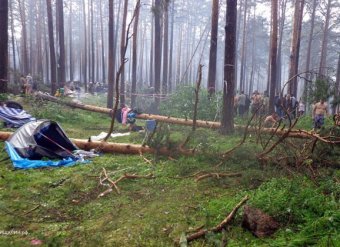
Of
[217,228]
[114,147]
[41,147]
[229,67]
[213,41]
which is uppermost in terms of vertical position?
[213,41]

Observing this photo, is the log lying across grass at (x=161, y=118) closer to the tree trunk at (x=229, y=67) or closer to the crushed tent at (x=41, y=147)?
the tree trunk at (x=229, y=67)

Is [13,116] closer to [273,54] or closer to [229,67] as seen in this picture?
[229,67]

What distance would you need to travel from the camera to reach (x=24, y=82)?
2230 centimetres

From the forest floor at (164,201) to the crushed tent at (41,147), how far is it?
0.34 metres

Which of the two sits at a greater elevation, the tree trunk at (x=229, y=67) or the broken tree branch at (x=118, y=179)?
the tree trunk at (x=229, y=67)

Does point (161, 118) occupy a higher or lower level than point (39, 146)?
higher

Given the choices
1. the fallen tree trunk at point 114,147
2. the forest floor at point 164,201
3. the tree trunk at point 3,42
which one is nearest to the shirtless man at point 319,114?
the forest floor at point 164,201

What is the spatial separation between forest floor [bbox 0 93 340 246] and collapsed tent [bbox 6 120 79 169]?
13.6 inches

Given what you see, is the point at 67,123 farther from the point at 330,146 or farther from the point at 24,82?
the point at 330,146

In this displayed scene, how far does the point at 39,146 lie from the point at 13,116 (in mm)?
4391

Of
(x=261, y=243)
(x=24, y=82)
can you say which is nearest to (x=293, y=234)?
(x=261, y=243)

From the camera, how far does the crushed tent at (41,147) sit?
831 centimetres

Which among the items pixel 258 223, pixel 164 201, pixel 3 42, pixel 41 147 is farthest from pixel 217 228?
pixel 3 42

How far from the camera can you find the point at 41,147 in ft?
28.6
